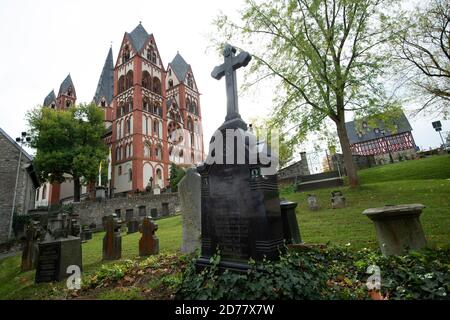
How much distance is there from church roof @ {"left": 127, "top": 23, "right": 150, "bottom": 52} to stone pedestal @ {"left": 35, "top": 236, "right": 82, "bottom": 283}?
40545mm

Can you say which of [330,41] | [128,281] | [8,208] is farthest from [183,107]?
[128,281]

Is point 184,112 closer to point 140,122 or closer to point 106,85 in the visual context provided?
point 140,122

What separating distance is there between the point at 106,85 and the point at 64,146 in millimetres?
25240

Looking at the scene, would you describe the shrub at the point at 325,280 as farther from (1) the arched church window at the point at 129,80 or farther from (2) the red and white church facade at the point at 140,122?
(1) the arched church window at the point at 129,80

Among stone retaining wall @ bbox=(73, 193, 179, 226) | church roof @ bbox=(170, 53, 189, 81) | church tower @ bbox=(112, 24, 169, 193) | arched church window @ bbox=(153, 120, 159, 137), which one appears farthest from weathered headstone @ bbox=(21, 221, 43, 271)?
church roof @ bbox=(170, 53, 189, 81)

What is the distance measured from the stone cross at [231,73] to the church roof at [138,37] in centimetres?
4021

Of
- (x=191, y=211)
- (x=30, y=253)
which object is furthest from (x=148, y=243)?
(x=30, y=253)

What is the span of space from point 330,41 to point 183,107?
3828 centimetres

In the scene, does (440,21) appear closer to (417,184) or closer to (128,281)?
(417,184)

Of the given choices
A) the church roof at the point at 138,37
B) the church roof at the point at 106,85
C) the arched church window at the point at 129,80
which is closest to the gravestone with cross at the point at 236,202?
the arched church window at the point at 129,80

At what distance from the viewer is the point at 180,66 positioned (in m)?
54.0

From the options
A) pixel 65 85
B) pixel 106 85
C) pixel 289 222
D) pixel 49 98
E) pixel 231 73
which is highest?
pixel 106 85

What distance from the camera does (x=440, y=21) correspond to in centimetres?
1485

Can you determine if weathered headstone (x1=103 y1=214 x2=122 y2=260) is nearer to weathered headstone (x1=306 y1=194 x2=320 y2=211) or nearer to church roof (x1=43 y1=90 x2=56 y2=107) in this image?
weathered headstone (x1=306 y1=194 x2=320 y2=211)
